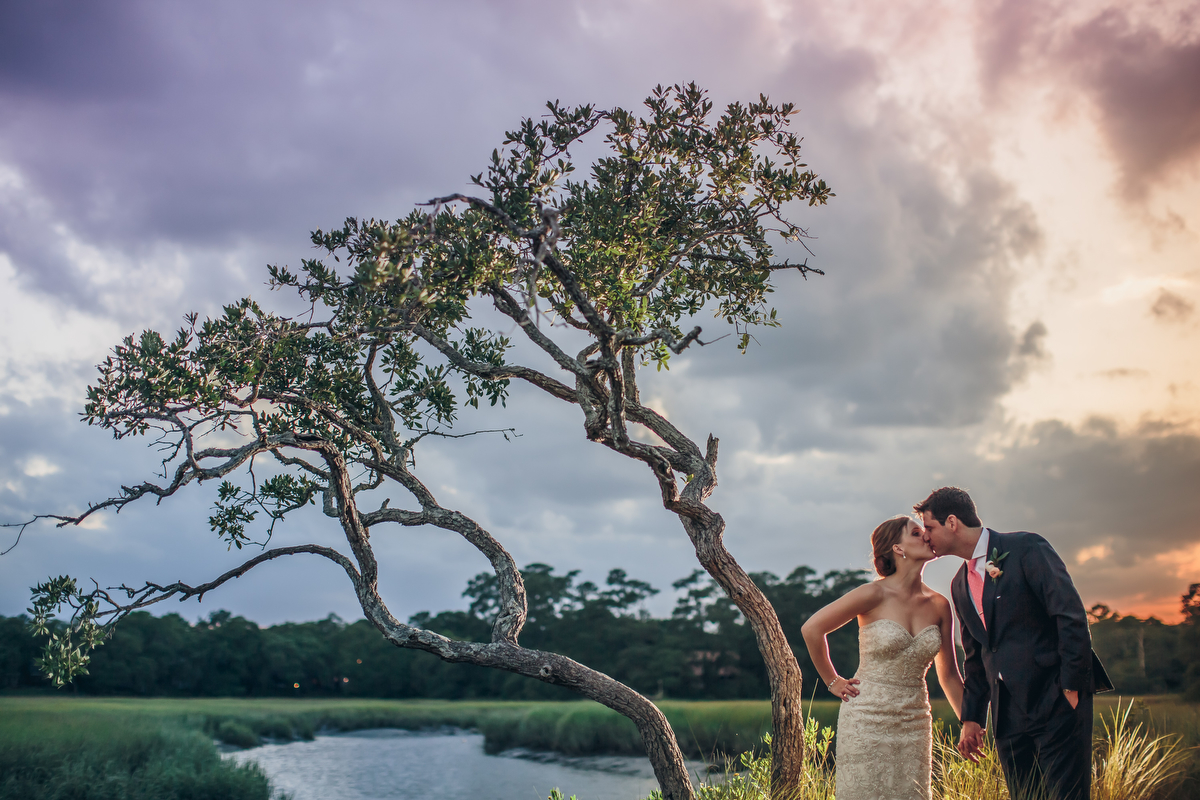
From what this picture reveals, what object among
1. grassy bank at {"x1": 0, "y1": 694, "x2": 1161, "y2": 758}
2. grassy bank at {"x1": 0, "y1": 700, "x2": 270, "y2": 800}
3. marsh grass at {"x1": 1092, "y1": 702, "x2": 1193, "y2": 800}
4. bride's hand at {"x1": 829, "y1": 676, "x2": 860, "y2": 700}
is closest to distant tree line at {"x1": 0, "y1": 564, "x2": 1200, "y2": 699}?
grassy bank at {"x1": 0, "y1": 694, "x2": 1161, "y2": 758}

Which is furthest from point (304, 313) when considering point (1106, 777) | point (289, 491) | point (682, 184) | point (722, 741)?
point (722, 741)

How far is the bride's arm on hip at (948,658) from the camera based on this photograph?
4617 millimetres

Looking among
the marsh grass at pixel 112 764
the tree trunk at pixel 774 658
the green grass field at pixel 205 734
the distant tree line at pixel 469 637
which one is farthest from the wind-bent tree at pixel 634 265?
the distant tree line at pixel 469 637

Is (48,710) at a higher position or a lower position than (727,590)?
lower

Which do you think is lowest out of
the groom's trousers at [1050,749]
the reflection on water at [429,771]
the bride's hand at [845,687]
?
the reflection on water at [429,771]

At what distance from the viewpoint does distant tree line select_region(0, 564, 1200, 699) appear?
27297 millimetres

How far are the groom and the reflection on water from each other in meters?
15.0

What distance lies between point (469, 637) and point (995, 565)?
33751 mm

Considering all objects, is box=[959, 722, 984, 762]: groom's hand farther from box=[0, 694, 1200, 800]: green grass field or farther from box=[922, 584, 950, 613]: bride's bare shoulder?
box=[0, 694, 1200, 800]: green grass field

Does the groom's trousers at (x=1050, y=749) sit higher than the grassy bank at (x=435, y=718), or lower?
higher

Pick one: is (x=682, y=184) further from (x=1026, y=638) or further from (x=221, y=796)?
(x=221, y=796)

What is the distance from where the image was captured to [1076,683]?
4.18 metres

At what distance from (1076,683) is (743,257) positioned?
5.12 m

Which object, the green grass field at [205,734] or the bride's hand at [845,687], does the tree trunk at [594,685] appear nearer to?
the bride's hand at [845,687]
